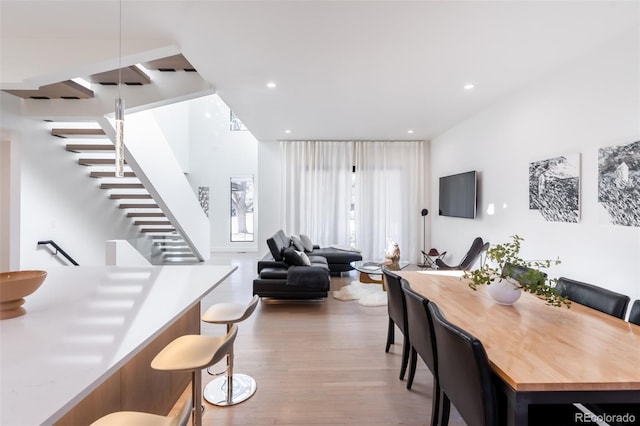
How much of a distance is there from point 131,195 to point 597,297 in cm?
604

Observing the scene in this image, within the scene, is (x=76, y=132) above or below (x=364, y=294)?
above

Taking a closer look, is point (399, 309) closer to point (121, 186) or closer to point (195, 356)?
point (195, 356)

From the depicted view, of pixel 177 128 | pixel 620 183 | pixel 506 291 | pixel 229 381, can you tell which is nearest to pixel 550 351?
pixel 506 291

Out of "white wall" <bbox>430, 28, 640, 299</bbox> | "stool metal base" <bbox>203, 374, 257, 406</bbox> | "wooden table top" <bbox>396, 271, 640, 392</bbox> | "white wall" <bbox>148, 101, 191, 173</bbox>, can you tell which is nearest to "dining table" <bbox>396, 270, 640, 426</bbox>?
"wooden table top" <bbox>396, 271, 640, 392</bbox>

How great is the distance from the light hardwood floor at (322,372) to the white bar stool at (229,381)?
5 centimetres

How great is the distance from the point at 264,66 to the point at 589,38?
2969 mm

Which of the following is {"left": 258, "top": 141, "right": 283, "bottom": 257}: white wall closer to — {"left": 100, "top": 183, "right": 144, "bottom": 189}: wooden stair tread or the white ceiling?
{"left": 100, "top": 183, "right": 144, "bottom": 189}: wooden stair tread

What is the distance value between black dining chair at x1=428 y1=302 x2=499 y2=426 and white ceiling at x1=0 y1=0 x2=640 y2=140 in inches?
85.8

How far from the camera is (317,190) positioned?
6.91 m

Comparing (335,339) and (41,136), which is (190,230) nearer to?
(41,136)

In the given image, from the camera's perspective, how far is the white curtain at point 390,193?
270 inches

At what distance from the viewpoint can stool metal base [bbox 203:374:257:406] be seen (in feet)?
6.86

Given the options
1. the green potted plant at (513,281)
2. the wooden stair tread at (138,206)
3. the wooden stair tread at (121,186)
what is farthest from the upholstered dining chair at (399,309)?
the wooden stair tread at (138,206)

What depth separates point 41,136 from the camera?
4070mm
